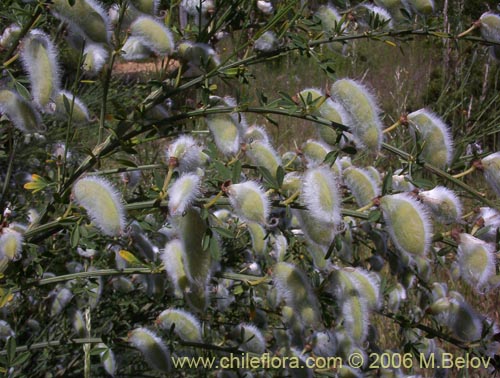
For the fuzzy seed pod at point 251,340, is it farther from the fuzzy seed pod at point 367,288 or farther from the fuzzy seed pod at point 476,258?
the fuzzy seed pod at point 476,258

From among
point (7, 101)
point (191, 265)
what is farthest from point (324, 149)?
point (7, 101)

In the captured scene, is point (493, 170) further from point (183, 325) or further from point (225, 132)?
point (183, 325)

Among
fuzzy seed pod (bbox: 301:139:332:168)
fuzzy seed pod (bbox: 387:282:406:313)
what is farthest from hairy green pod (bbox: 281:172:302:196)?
fuzzy seed pod (bbox: 387:282:406:313)

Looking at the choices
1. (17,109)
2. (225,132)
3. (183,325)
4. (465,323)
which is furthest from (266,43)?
(465,323)

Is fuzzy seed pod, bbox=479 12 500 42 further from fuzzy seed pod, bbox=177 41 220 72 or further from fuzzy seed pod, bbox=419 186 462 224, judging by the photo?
fuzzy seed pod, bbox=177 41 220 72

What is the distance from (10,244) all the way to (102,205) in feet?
0.60

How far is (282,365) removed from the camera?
53.5 inches

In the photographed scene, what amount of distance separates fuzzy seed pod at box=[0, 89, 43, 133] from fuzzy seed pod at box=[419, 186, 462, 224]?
708mm

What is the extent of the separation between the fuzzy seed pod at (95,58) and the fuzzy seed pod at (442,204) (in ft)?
1.98

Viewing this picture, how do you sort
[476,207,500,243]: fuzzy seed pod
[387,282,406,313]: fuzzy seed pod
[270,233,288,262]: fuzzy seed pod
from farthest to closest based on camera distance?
[387,282,406,313]: fuzzy seed pod < [270,233,288,262]: fuzzy seed pod < [476,207,500,243]: fuzzy seed pod

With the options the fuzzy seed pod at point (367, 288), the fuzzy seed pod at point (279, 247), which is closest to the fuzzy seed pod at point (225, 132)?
the fuzzy seed pod at point (367, 288)

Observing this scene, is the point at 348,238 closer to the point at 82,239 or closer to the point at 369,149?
the point at 369,149

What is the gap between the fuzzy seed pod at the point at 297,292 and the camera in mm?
941

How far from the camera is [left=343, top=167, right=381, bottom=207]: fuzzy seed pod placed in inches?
36.8
